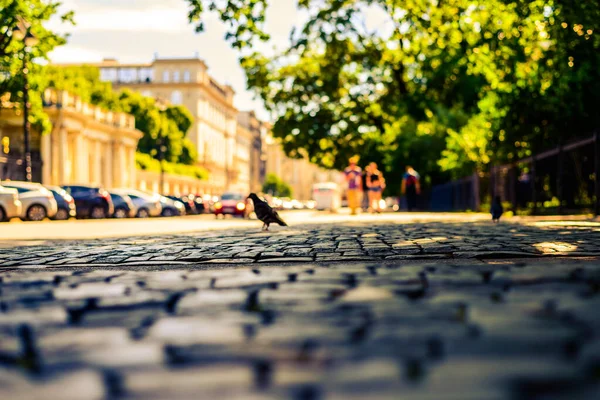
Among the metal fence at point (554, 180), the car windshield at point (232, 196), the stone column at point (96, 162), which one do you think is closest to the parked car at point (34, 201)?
the car windshield at point (232, 196)

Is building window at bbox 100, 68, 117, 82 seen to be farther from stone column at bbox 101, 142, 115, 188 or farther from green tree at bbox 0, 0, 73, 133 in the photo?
green tree at bbox 0, 0, 73, 133

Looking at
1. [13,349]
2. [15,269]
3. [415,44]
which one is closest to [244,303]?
[13,349]

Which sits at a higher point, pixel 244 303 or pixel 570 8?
pixel 570 8

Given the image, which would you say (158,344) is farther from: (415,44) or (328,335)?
(415,44)

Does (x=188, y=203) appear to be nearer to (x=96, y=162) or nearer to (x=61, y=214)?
(x=61, y=214)

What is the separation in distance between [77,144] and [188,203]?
1793 centimetres

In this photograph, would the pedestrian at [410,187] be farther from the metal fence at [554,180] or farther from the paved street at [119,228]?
the paved street at [119,228]

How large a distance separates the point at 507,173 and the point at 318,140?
12.2 m

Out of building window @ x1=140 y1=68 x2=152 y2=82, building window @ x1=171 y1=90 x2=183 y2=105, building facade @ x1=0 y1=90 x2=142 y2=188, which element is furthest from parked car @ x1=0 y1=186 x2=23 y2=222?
building window @ x1=140 y1=68 x2=152 y2=82

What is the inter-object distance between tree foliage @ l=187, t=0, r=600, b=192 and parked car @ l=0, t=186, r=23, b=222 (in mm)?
9013

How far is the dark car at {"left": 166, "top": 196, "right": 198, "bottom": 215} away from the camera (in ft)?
156

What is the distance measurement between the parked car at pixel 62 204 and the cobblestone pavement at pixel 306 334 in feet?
85.4

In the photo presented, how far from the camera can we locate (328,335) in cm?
310

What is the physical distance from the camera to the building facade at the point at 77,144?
2251 inches
